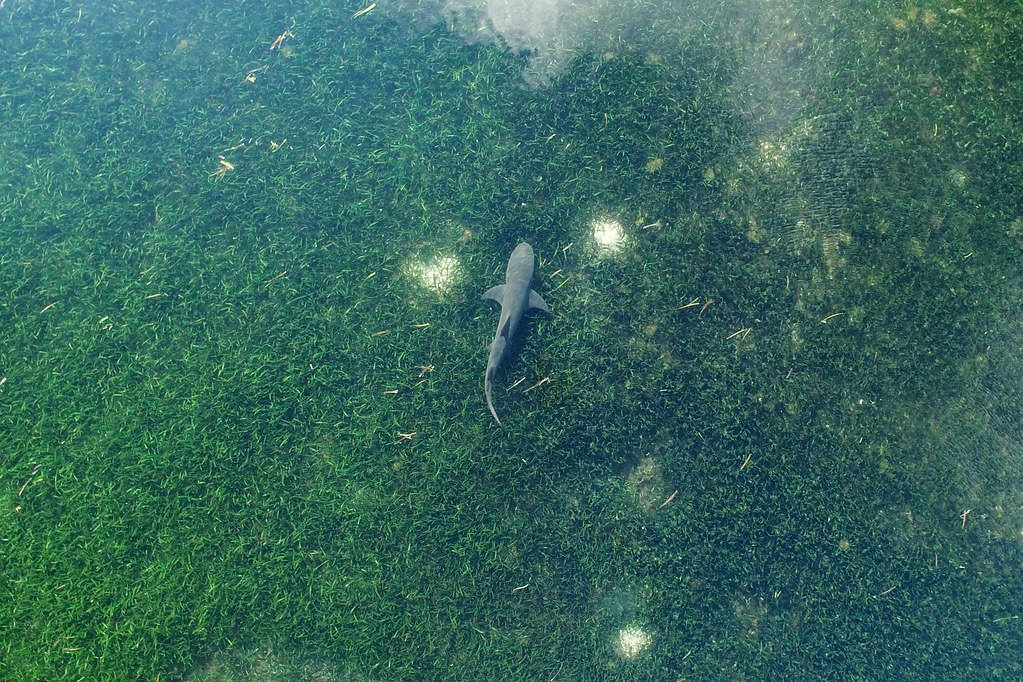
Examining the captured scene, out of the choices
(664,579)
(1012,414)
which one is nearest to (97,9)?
(664,579)

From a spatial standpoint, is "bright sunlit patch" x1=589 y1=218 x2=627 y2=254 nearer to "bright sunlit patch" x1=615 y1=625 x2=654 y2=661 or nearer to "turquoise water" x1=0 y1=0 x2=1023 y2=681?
"turquoise water" x1=0 y1=0 x2=1023 y2=681

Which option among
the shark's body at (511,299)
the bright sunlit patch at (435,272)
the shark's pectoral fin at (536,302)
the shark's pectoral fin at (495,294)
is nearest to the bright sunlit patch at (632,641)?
the shark's body at (511,299)

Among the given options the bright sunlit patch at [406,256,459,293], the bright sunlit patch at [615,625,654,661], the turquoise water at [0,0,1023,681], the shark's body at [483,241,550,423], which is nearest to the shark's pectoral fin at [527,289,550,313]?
the shark's body at [483,241,550,423]

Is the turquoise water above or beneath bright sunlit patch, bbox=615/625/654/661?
above

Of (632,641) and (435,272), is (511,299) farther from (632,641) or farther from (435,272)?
(632,641)

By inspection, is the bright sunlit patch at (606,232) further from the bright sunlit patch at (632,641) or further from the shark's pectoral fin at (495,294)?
the bright sunlit patch at (632,641)
